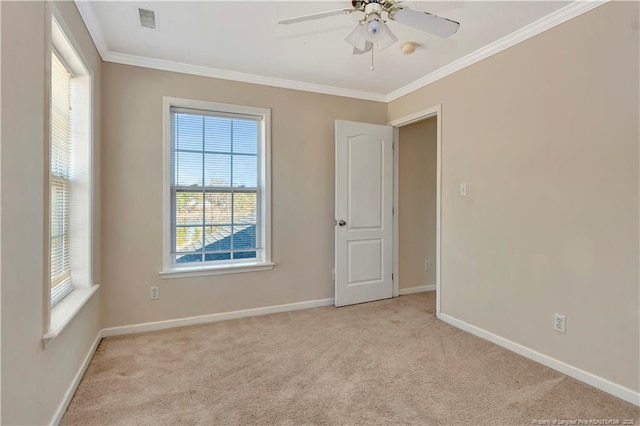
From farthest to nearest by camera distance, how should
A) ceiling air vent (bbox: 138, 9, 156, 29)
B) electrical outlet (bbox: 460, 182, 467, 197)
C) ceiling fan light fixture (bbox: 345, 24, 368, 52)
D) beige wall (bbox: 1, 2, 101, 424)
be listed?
electrical outlet (bbox: 460, 182, 467, 197) → ceiling air vent (bbox: 138, 9, 156, 29) → ceiling fan light fixture (bbox: 345, 24, 368, 52) → beige wall (bbox: 1, 2, 101, 424)

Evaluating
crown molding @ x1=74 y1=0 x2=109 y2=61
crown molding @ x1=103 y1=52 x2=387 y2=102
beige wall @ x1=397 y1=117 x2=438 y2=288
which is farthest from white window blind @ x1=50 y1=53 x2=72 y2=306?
beige wall @ x1=397 y1=117 x2=438 y2=288

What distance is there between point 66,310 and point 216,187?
66.1 inches

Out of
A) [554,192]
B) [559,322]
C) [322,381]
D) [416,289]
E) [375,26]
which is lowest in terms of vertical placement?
[322,381]

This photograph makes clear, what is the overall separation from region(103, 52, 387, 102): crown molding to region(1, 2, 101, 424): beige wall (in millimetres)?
1506

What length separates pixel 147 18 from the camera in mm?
2451

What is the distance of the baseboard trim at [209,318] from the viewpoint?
10.1 feet

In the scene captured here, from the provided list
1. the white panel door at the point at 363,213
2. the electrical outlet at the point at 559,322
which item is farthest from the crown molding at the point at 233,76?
the electrical outlet at the point at 559,322

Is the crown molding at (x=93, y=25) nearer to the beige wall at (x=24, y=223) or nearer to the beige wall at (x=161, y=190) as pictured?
the beige wall at (x=161, y=190)

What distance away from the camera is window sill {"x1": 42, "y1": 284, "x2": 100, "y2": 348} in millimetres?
1676

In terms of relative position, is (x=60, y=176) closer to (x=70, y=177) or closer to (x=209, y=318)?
(x=70, y=177)

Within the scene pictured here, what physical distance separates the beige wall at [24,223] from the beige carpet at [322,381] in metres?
0.47

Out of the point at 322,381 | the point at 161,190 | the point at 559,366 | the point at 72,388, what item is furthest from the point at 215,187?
the point at 559,366

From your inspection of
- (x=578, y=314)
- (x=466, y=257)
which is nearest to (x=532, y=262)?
(x=578, y=314)

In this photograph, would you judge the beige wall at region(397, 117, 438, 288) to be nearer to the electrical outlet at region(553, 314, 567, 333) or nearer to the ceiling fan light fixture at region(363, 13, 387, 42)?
the electrical outlet at region(553, 314, 567, 333)
